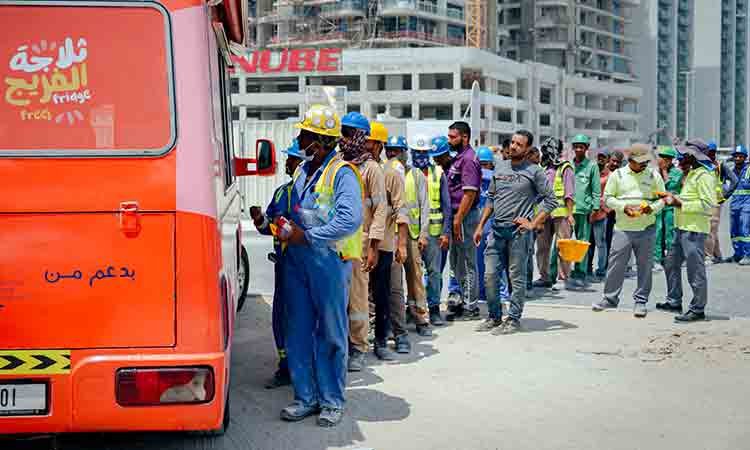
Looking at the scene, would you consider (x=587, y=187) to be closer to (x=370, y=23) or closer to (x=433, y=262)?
(x=433, y=262)

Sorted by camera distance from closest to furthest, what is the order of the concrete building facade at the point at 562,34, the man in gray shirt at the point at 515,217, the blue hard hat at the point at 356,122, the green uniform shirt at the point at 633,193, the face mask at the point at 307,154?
the face mask at the point at 307,154 → the blue hard hat at the point at 356,122 → the man in gray shirt at the point at 515,217 → the green uniform shirt at the point at 633,193 → the concrete building facade at the point at 562,34

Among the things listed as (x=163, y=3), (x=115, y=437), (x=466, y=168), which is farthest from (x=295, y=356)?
(x=466, y=168)

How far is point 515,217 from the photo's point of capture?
9.72 metres

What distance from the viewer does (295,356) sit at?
644cm

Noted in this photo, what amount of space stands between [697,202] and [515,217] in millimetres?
2272

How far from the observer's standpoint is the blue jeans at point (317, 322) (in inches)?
246

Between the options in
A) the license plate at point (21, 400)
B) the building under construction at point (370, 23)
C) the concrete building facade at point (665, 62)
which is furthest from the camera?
the concrete building facade at point (665, 62)

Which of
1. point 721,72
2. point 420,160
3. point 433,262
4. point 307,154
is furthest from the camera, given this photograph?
point 721,72

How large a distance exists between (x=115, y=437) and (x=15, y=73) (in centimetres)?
252

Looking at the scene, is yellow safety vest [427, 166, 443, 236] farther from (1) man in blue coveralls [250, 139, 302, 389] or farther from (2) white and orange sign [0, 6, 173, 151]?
(2) white and orange sign [0, 6, 173, 151]

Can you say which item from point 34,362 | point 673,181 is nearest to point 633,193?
point 673,181

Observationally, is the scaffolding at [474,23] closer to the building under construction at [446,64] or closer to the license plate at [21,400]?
the building under construction at [446,64]

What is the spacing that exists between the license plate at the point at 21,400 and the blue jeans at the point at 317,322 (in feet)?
6.61

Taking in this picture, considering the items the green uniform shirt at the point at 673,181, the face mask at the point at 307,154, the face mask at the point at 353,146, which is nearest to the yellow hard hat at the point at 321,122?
the face mask at the point at 307,154
